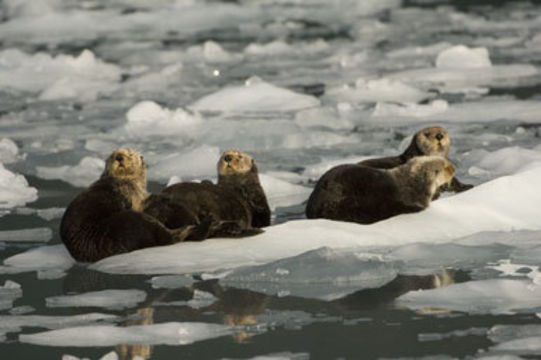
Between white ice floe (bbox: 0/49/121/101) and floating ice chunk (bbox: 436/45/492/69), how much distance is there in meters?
3.34

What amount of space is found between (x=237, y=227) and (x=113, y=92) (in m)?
6.62

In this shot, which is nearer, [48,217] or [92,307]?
[92,307]

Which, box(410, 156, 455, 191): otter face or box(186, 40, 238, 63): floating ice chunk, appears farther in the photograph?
box(186, 40, 238, 63): floating ice chunk

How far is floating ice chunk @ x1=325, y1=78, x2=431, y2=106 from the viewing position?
36.7 ft

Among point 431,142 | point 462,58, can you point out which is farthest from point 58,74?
point 431,142

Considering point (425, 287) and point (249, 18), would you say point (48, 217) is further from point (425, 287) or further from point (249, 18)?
point (249, 18)

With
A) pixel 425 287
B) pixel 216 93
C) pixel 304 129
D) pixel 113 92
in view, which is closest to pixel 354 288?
pixel 425 287

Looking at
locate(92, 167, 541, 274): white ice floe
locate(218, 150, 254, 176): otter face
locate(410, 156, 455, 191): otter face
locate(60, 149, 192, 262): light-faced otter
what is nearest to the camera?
locate(92, 167, 541, 274): white ice floe

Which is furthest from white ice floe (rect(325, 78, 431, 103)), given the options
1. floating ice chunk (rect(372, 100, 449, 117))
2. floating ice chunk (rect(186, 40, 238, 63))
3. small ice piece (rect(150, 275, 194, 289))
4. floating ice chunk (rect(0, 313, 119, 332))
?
floating ice chunk (rect(0, 313, 119, 332))

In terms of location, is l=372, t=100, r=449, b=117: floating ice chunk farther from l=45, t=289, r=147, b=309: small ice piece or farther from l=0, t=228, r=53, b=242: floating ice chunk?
l=45, t=289, r=147, b=309: small ice piece

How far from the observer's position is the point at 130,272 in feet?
17.6

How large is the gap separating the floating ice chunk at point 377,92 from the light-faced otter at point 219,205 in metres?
4.74

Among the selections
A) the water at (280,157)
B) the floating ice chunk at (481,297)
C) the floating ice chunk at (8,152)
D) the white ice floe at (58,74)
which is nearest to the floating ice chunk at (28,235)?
the water at (280,157)

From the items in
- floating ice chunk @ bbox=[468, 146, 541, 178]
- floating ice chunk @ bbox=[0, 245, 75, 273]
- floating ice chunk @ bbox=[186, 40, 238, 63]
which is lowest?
floating ice chunk @ bbox=[0, 245, 75, 273]
